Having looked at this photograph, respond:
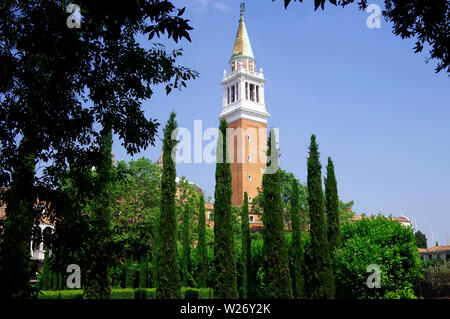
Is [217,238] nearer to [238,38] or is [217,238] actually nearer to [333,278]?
[333,278]

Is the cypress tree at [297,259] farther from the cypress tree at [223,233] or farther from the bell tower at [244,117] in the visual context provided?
the bell tower at [244,117]

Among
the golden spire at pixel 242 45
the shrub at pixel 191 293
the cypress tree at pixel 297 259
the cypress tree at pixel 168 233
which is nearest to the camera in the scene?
the cypress tree at pixel 168 233

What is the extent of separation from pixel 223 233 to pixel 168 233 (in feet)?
10.7

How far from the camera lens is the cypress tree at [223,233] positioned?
2081 centimetres

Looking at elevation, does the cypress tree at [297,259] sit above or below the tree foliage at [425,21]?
below

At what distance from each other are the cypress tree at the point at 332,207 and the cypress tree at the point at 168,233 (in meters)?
9.79

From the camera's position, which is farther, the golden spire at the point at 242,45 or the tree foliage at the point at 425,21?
the golden spire at the point at 242,45

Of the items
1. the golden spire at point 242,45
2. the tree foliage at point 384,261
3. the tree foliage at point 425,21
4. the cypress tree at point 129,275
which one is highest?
the golden spire at point 242,45

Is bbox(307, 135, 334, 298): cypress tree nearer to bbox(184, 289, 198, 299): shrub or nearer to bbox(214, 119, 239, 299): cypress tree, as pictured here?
bbox(214, 119, 239, 299): cypress tree

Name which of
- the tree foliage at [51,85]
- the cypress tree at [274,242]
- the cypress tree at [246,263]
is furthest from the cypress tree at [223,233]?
the tree foliage at [51,85]

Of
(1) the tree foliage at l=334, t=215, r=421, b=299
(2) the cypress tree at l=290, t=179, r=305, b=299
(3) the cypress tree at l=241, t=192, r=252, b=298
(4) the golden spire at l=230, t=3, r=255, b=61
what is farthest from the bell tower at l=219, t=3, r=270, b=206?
(1) the tree foliage at l=334, t=215, r=421, b=299

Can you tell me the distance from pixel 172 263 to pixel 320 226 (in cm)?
905

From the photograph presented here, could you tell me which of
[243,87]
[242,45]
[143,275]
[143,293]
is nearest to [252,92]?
[243,87]

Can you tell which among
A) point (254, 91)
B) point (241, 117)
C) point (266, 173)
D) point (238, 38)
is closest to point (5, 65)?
point (266, 173)
